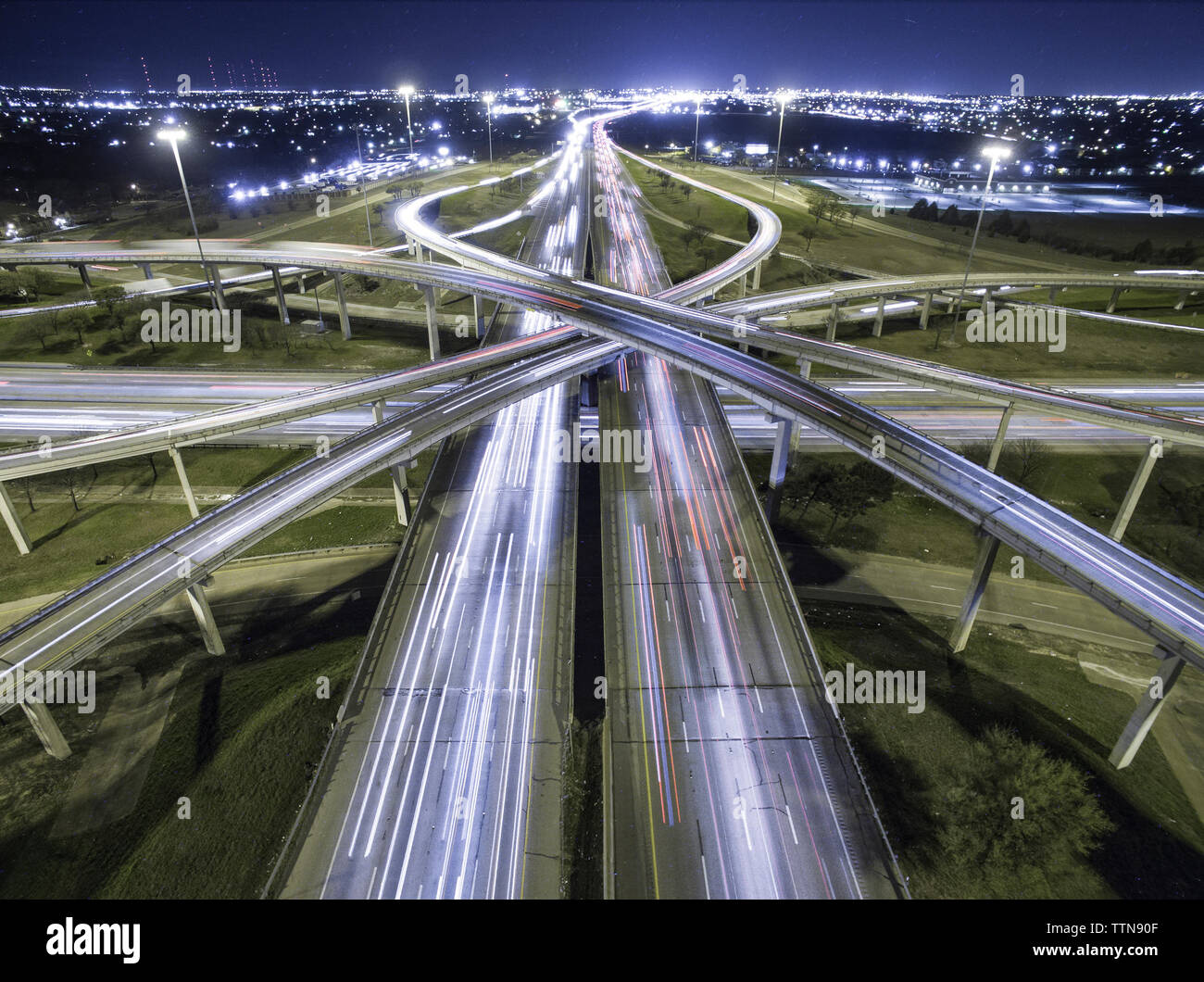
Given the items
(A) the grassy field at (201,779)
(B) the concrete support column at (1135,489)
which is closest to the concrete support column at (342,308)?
(A) the grassy field at (201,779)

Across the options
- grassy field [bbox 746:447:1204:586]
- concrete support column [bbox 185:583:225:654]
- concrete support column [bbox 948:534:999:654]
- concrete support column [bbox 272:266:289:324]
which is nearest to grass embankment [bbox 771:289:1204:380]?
grassy field [bbox 746:447:1204:586]

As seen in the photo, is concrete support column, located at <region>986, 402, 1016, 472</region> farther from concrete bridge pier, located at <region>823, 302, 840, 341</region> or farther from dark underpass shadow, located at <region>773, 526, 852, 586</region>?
concrete bridge pier, located at <region>823, 302, 840, 341</region>

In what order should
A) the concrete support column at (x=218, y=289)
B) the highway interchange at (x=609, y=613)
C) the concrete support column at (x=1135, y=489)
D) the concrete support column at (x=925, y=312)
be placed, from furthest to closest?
the concrete support column at (x=925, y=312) → the concrete support column at (x=218, y=289) → the concrete support column at (x=1135, y=489) → the highway interchange at (x=609, y=613)

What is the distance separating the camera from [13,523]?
5428cm

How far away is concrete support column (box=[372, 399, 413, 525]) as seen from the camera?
2211 inches

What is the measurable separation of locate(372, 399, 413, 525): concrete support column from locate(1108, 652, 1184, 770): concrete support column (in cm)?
5542

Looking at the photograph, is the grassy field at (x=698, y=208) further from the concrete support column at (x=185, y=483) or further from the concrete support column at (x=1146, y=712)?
the concrete support column at (x=1146, y=712)

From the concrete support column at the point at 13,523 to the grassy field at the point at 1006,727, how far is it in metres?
68.3

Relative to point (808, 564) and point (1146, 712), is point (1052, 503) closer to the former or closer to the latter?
point (808, 564)

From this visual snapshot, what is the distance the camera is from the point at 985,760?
118ft

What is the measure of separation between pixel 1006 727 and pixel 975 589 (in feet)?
30.5

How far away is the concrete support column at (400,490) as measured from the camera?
5617 cm

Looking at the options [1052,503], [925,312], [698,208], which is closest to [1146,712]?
[1052,503]

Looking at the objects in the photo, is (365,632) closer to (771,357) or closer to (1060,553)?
(1060,553)
